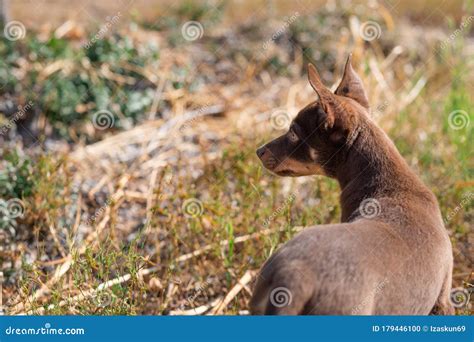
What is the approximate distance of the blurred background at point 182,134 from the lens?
4.73m

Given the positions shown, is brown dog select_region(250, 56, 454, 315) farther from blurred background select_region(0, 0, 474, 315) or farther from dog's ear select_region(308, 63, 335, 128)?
blurred background select_region(0, 0, 474, 315)

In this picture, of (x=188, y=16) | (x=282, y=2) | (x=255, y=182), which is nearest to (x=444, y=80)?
(x=282, y=2)

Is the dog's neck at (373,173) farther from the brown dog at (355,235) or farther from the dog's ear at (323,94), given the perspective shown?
the dog's ear at (323,94)

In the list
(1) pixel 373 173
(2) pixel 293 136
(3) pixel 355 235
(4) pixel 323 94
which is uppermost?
(4) pixel 323 94

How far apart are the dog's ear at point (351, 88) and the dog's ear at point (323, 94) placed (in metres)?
0.48

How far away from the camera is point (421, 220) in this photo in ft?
11.7

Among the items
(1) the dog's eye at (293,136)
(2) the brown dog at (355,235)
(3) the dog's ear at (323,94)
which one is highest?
(3) the dog's ear at (323,94)

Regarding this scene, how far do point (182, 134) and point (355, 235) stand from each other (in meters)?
3.44

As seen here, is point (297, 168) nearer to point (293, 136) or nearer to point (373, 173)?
point (293, 136)

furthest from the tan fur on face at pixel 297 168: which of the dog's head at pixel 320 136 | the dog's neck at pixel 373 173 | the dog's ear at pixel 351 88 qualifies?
the dog's ear at pixel 351 88

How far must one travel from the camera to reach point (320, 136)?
12.7 feet

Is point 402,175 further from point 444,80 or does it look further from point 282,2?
point 282,2

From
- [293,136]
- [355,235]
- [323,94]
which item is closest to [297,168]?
[293,136]

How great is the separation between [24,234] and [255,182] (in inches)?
62.3
